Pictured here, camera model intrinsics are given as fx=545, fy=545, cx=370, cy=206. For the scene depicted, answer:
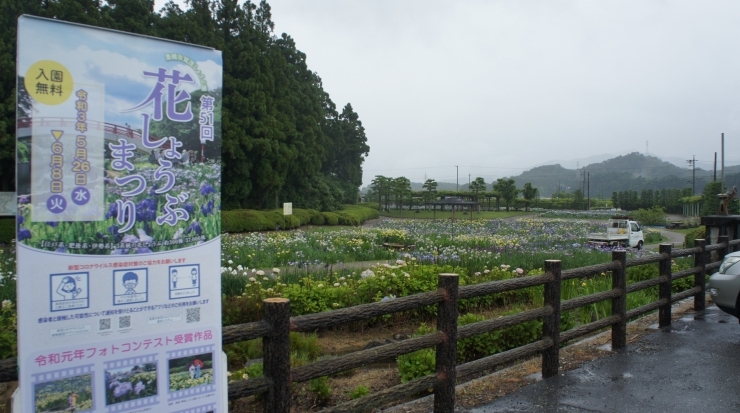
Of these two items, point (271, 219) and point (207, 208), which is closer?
point (207, 208)

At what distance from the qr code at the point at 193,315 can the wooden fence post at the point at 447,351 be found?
82.1 inches

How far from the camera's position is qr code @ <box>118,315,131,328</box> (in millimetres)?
2301

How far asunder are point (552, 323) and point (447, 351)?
1.53 metres

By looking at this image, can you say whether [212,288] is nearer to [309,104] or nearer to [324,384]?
[324,384]

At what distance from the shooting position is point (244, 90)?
29.5 metres

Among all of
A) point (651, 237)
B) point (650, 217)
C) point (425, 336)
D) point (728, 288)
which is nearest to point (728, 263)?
point (728, 288)

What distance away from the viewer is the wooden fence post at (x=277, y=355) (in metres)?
3.19

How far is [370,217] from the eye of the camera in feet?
151

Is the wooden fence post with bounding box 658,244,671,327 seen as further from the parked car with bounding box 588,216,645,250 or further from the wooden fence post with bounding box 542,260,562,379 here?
the parked car with bounding box 588,216,645,250

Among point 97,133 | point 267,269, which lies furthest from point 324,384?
point 267,269

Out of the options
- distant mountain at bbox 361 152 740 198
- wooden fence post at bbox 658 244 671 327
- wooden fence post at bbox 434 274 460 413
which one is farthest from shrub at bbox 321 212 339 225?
distant mountain at bbox 361 152 740 198

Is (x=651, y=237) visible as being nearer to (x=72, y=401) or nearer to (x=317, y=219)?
(x=317, y=219)

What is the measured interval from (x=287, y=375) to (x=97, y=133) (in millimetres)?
1745

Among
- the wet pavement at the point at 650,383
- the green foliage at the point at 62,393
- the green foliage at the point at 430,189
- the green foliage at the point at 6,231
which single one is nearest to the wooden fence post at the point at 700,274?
the wet pavement at the point at 650,383
